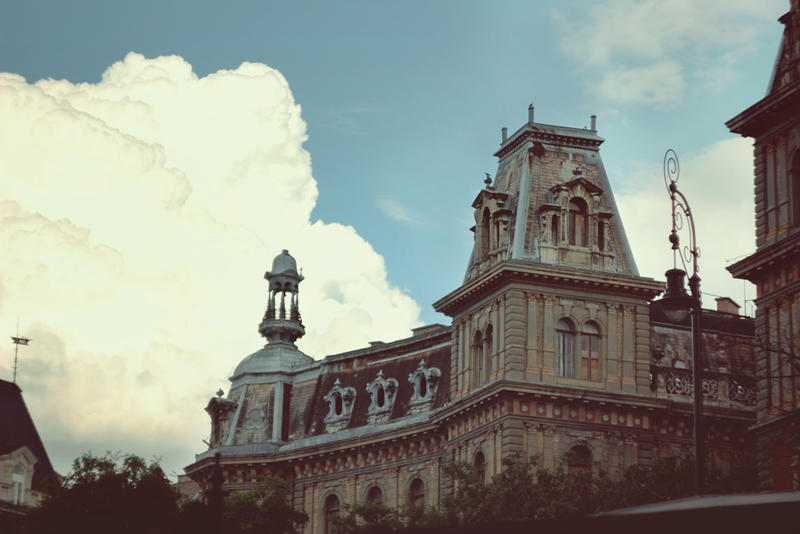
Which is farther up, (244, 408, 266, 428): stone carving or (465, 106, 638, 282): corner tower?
(465, 106, 638, 282): corner tower

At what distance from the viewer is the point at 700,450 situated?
39.5 metres

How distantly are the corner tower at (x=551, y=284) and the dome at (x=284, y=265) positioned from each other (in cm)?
2257

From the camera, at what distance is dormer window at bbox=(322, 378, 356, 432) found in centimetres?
8675

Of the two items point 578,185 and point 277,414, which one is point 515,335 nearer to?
point 578,185

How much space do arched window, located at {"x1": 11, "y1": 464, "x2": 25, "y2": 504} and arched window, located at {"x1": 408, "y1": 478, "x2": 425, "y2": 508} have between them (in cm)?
2017

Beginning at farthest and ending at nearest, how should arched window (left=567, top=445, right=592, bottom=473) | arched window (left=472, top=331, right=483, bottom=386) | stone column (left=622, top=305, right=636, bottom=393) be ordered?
1. arched window (left=472, top=331, right=483, bottom=386)
2. stone column (left=622, top=305, right=636, bottom=393)
3. arched window (left=567, top=445, right=592, bottom=473)

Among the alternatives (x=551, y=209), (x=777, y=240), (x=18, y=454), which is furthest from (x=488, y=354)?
(x=18, y=454)

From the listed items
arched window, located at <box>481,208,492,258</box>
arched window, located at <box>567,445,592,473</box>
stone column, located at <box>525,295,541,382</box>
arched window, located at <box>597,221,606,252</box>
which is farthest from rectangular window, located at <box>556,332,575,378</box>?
arched window, located at <box>481,208,492,258</box>

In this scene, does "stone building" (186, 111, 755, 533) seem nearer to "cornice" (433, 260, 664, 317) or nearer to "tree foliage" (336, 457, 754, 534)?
"cornice" (433, 260, 664, 317)

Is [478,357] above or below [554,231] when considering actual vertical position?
below

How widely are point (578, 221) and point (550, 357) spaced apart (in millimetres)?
6493

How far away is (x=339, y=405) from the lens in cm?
8781

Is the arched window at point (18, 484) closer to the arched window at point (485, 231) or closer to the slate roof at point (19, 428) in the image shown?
the slate roof at point (19, 428)

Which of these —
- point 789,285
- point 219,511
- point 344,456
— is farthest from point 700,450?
point 344,456
